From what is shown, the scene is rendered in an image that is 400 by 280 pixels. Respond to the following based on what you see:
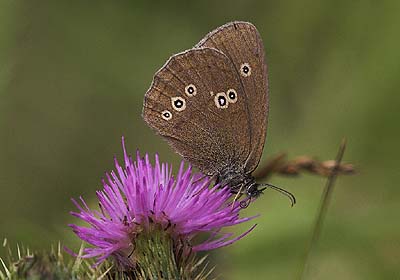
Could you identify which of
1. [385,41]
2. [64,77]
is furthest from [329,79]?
[64,77]

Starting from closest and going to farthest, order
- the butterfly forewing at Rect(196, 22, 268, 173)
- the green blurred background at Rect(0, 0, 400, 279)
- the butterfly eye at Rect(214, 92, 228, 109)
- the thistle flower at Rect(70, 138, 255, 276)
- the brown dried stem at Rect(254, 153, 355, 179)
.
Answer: the thistle flower at Rect(70, 138, 255, 276)
the butterfly forewing at Rect(196, 22, 268, 173)
the butterfly eye at Rect(214, 92, 228, 109)
the brown dried stem at Rect(254, 153, 355, 179)
the green blurred background at Rect(0, 0, 400, 279)

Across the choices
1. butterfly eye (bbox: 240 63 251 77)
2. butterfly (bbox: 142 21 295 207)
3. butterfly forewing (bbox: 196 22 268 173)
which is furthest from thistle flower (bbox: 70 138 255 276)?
butterfly eye (bbox: 240 63 251 77)

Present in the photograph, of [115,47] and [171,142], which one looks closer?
[171,142]

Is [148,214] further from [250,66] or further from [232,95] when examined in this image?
[250,66]

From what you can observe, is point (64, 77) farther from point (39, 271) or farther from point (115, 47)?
point (39, 271)

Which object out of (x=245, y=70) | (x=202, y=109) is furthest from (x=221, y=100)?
(x=245, y=70)

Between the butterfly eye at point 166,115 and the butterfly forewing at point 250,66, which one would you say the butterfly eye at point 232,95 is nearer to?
the butterfly forewing at point 250,66

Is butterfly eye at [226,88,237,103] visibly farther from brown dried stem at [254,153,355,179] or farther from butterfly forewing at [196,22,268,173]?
brown dried stem at [254,153,355,179]

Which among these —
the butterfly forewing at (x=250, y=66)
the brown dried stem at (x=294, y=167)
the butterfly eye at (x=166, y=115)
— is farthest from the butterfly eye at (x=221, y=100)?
the brown dried stem at (x=294, y=167)
